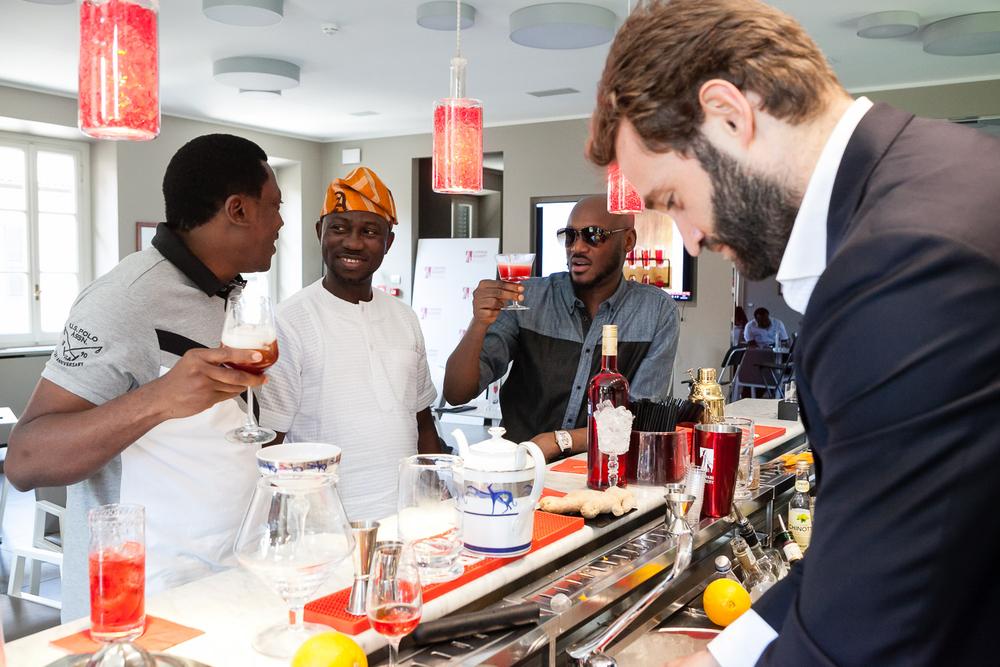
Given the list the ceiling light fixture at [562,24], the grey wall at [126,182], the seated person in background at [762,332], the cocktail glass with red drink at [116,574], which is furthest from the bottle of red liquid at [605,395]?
the grey wall at [126,182]

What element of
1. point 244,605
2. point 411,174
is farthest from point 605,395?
point 411,174

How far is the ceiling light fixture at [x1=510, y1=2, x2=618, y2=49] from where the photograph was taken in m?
5.24

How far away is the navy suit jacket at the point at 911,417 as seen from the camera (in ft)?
2.41

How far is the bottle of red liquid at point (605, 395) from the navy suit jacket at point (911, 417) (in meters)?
1.11

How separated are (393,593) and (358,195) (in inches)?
74.4

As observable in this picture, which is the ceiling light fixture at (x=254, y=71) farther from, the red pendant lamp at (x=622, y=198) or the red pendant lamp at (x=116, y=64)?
the red pendant lamp at (x=116, y=64)

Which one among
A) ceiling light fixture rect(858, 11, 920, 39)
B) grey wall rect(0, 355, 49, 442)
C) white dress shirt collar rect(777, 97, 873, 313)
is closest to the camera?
white dress shirt collar rect(777, 97, 873, 313)

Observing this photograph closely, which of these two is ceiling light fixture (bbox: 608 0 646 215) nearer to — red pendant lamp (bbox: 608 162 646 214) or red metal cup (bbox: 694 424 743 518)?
red pendant lamp (bbox: 608 162 646 214)

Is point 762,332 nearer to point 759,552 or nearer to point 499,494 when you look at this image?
point 759,552

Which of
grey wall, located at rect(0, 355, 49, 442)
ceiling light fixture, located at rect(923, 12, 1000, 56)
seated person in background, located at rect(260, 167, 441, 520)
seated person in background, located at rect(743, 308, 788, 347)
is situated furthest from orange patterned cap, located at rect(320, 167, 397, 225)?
seated person in background, located at rect(743, 308, 788, 347)

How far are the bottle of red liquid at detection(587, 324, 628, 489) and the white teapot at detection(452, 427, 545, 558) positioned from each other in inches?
19.4

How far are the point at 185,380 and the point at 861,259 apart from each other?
1285mm

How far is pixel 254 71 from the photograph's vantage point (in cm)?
657

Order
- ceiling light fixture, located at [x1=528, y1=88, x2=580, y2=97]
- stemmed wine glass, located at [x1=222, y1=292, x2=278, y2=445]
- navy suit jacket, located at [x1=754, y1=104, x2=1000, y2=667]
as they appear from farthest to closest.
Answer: ceiling light fixture, located at [x1=528, y1=88, x2=580, y2=97], stemmed wine glass, located at [x1=222, y1=292, x2=278, y2=445], navy suit jacket, located at [x1=754, y1=104, x2=1000, y2=667]
